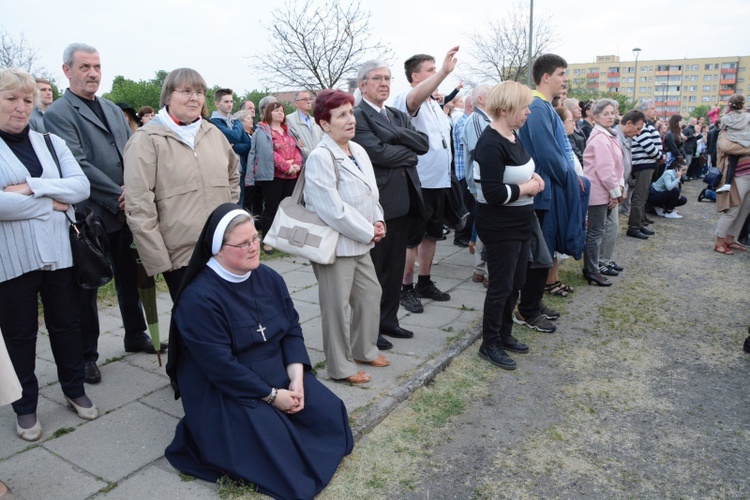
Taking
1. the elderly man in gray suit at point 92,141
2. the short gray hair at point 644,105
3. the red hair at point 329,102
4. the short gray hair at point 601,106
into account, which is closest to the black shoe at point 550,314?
the short gray hair at point 601,106

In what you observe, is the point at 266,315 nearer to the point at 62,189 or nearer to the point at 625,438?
the point at 62,189

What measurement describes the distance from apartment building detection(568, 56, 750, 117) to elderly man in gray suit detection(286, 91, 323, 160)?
416 feet

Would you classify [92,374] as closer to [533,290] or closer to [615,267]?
[533,290]

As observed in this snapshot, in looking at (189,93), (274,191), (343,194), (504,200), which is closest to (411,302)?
(504,200)

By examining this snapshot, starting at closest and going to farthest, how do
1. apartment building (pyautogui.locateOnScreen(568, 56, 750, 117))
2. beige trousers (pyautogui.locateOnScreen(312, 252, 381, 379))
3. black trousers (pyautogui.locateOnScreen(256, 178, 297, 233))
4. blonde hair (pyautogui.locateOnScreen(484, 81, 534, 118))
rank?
beige trousers (pyautogui.locateOnScreen(312, 252, 381, 379)) < blonde hair (pyautogui.locateOnScreen(484, 81, 534, 118)) < black trousers (pyautogui.locateOnScreen(256, 178, 297, 233)) < apartment building (pyautogui.locateOnScreen(568, 56, 750, 117))

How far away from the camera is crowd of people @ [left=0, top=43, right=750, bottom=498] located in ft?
9.12

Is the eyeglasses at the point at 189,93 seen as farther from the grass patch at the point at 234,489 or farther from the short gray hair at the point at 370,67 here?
the grass patch at the point at 234,489

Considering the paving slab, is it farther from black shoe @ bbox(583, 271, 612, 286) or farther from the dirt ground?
black shoe @ bbox(583, 271, 612, 286)

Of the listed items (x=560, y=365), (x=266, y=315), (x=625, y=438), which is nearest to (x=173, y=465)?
(x=266, y=315)

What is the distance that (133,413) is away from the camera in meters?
3.52

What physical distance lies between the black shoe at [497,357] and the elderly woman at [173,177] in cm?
228

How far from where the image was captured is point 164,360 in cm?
434

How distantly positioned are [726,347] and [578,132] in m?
3.48

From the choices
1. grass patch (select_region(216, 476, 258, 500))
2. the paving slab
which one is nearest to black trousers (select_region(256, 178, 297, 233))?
the paving slab
